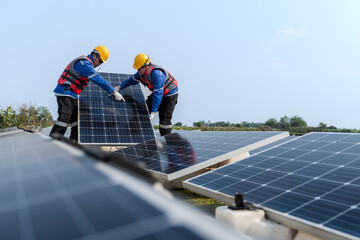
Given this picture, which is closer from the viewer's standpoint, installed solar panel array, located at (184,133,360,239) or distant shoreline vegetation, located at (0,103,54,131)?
installed solar panel array, located at (184,133,360,239)

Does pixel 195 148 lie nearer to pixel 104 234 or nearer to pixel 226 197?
pixel 226 197

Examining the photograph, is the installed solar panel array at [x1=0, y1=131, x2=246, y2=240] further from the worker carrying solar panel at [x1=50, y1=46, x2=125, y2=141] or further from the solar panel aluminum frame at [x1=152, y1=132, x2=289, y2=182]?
the worker carrying solar panel at [x1=50, y1=46, x2=125, y2=141]

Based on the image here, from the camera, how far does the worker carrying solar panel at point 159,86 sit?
28.5ft

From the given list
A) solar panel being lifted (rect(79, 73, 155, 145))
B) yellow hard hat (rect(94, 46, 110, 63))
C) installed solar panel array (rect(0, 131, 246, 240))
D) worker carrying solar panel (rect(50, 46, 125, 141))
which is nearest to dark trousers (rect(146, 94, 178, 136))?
solar panel being lifted (rect(79, 73, 155, 145))

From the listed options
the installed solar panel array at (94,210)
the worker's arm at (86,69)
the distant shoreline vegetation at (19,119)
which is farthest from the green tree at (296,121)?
the installed solar panel array at (94,210)

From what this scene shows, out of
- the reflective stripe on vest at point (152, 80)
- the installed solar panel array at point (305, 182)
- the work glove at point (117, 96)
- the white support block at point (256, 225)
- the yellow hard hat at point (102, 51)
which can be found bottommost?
the white support block at point (256, 225)

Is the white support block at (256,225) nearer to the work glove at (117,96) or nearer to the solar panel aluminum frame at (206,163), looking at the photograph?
the solar panel aluminum frame at (206,163)

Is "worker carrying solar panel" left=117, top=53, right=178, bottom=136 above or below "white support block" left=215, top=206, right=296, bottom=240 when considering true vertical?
above

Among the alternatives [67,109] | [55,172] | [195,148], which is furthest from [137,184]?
[67,109]

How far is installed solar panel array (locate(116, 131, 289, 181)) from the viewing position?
5070 mm

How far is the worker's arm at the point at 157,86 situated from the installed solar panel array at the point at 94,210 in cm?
711

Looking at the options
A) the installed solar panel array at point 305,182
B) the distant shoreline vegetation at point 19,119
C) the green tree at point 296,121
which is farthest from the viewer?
the green tree at point 296,121

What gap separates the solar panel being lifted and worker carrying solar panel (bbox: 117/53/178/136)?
51 cm

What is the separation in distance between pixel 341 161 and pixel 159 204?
12.8 feet
